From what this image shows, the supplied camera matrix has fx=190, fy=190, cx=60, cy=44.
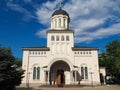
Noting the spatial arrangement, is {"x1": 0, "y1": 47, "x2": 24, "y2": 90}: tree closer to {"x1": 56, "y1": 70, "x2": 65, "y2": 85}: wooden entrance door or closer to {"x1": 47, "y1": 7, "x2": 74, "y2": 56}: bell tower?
{"x1": 56, "y1": 70, "x2": 65, "y2": 85}: wooden entrance door

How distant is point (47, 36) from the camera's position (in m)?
32.2

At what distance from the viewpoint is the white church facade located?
30109 millimetres

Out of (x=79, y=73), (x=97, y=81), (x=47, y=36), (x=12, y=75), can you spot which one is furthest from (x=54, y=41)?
(x=12, y=75)

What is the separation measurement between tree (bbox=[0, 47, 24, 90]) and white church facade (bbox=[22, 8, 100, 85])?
36.6 feet

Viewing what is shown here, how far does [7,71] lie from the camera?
1752 cm

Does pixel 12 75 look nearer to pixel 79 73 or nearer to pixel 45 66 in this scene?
pixel 45 66

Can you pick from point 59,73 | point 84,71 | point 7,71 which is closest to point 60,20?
point 59,73

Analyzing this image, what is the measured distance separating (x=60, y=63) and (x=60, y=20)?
779cm

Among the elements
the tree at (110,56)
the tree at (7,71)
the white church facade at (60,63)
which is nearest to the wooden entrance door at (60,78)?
the white church facade at (60,63)

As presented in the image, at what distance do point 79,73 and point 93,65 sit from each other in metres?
2.64

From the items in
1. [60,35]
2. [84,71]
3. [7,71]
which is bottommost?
[84,71]

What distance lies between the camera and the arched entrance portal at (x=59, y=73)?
3078 cm

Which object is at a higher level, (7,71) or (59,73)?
(7,71)

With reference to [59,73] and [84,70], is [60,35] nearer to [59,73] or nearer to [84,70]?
[59,73]
